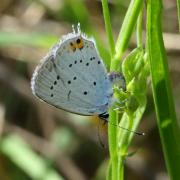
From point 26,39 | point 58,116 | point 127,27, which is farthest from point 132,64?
point 58,116

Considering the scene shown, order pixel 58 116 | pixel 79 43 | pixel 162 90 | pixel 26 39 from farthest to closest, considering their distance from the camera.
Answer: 1. pixel 58 116
2. pixel 26 39
3. pixel 79 43
4. pixel 162 90

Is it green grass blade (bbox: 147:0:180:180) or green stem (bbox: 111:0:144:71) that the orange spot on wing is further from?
green grass blade (bbox: 147:0:180:180)

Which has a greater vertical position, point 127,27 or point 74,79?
point 127,27

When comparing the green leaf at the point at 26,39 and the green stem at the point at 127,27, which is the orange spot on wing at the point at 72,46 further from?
the green leaf at the point at 26,39

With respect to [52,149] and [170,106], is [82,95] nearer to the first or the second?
[170,106]

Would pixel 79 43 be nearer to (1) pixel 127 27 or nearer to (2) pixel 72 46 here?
(2) pixel 72 46

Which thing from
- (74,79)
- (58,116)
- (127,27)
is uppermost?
(127,27)

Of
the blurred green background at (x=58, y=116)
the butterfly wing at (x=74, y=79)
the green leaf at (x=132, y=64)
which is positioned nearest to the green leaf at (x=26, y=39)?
the blurred green background at (x=58, y=116)
